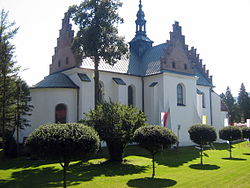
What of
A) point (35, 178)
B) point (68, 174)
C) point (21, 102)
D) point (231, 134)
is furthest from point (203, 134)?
point (21, 102)

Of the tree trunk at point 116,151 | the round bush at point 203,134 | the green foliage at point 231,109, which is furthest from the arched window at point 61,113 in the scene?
the green foliage at point 231,109

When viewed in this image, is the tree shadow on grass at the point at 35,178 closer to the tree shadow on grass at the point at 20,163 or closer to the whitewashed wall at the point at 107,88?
the tree shadow on grass at the point at 20,163

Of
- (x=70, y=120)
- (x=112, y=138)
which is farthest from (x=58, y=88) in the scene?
(x=112, y=138)

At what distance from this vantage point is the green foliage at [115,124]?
69.6ft

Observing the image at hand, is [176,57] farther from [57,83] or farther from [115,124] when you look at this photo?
[115,124]

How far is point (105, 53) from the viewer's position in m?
26.7

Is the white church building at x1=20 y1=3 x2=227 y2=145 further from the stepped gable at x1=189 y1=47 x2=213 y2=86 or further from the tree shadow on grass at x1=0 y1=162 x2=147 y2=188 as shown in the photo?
the tree shadow on grass at x1=0 y1=162 x2=147 y2=188

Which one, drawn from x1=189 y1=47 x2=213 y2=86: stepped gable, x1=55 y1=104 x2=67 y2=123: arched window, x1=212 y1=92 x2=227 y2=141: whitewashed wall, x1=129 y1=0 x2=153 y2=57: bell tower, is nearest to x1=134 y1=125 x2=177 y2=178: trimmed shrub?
x1=55 y1=104 x2=67 y2=123: arched window

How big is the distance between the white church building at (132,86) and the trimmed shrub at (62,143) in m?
18.9

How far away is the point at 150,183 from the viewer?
14.8m

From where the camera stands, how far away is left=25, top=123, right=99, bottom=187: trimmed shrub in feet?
36.8

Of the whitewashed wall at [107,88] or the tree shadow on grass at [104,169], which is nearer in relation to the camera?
the tree shadow on grass at [104,169]

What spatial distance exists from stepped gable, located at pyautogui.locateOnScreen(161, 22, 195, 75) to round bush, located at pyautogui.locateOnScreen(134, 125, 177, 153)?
20.3m

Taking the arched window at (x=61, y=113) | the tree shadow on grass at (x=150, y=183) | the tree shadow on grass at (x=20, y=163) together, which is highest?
the arched window at (x=61, y=113)
